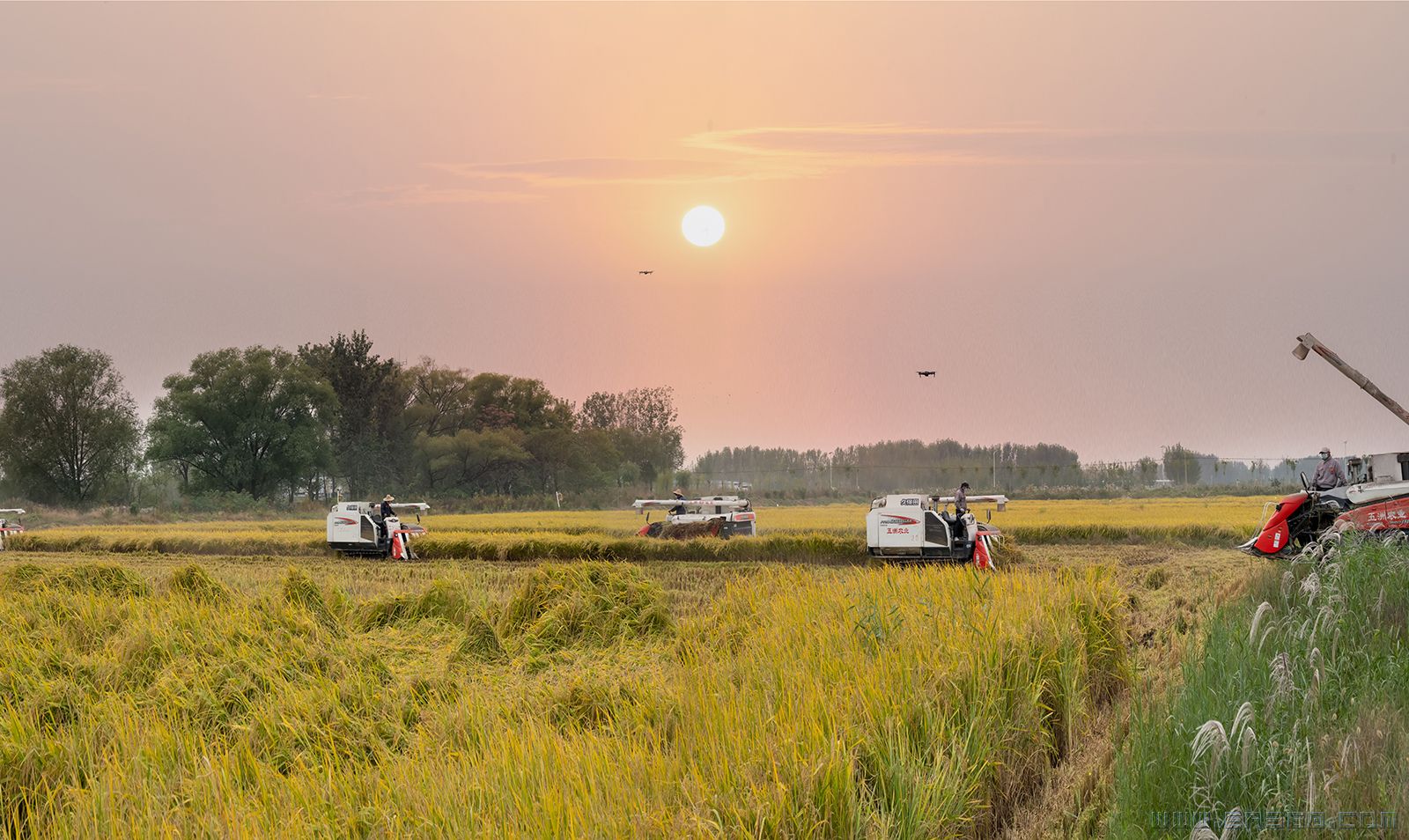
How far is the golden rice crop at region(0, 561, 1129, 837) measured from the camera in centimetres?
488

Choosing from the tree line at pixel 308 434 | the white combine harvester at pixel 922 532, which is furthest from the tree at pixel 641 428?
the white combine harvester at pixel 922 532

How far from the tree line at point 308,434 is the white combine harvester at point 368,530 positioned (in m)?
33.7

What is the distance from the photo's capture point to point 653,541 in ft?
82.7

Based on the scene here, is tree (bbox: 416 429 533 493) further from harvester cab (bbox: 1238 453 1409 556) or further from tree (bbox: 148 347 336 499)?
harvester cab (bbox: 1238 453 1409 556)

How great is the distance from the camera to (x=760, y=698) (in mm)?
6344

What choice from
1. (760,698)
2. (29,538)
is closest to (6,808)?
(760,698)

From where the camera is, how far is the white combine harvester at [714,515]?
2625 cm

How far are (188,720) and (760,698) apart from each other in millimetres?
3940

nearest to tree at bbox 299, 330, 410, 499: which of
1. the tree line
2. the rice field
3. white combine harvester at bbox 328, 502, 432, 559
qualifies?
the tree line

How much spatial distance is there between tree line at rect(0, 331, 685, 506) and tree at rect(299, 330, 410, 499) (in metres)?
0.08

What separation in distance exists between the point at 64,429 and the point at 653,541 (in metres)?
54.6

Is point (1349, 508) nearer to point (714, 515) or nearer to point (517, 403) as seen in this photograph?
point (714, 515)

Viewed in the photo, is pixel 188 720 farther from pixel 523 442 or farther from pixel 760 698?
pixel 523 442

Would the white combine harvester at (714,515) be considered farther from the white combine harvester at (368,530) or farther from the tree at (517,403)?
the tree at (517,403)
